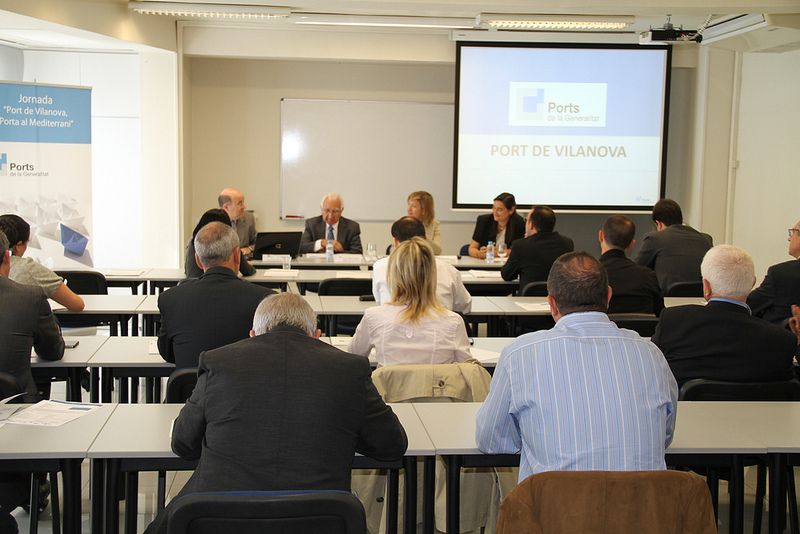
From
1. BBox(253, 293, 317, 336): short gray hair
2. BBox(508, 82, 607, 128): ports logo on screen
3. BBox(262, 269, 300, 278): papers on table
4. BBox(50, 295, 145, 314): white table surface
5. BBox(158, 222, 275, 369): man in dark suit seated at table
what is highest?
BBox(508, 82, 607, 128): ports logo on screen

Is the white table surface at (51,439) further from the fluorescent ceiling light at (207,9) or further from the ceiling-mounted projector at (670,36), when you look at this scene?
the ceiling-mounted projector at (670,36)

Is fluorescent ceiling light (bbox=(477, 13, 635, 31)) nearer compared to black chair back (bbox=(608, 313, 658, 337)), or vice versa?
black chair back (bbox=(608, 313, 658, 337))

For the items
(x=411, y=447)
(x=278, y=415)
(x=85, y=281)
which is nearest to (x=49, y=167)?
(x=85, y=281)

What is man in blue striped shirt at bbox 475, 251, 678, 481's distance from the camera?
6.38 feet

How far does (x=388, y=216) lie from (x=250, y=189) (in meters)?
1.70

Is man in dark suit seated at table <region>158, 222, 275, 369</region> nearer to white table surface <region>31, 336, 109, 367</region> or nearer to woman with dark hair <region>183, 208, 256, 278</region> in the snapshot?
white table surface <region>31, 336, 109, 367</region>

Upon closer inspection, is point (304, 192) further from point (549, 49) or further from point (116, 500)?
point (116, 500)

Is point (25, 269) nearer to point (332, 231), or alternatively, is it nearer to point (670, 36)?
point (332, 231)

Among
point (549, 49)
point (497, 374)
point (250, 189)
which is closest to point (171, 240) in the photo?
point (250, 189)

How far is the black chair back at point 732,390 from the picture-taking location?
2795 millimetres

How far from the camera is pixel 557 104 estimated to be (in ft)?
26.9

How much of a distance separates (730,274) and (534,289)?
8.20 ft

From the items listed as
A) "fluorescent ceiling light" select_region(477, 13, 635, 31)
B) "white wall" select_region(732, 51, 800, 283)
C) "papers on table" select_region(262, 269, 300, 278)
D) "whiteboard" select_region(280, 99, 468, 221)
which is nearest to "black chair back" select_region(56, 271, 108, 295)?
"papers on table" select_region(262, 269, 300, 278)

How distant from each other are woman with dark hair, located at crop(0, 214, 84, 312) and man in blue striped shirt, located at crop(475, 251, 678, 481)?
280 centimetres
